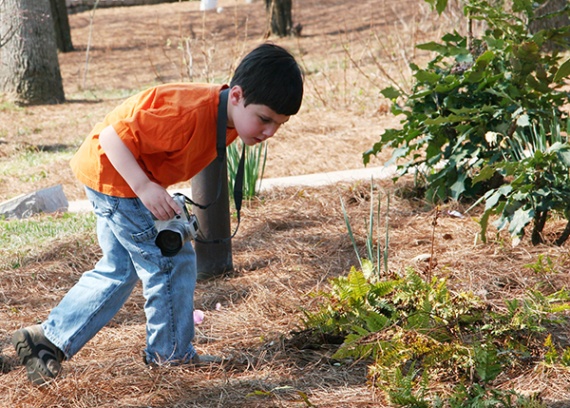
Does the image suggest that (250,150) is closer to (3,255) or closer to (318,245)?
(318,245)

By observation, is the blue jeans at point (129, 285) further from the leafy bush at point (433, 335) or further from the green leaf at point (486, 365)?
the green leaf at point (486, 365)

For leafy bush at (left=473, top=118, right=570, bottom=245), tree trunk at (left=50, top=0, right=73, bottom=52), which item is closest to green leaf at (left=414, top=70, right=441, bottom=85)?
leafy bush at (left=473, top=118, right=570, bottom=245)

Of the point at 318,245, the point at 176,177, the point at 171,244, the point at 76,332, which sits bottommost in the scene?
the point at 318,245

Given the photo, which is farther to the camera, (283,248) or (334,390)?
(283,248)

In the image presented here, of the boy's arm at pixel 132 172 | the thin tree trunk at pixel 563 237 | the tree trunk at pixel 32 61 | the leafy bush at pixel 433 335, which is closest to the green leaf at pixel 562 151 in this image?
the thin tree trunk at pixel 563 237

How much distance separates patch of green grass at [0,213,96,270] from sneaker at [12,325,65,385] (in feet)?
5.12

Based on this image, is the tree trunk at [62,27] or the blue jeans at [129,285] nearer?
the blue jeans at [129,285]

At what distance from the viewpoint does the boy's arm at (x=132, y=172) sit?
2.57m

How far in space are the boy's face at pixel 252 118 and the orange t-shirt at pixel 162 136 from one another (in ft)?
0.26

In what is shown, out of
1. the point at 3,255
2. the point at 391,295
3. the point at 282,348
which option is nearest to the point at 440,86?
the point at 391,295

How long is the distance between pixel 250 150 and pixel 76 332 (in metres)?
2.32

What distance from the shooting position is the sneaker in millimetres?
2779

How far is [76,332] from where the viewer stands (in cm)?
283

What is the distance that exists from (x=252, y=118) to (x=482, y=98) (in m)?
2.20
